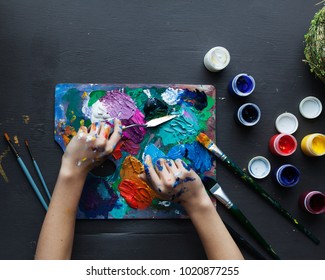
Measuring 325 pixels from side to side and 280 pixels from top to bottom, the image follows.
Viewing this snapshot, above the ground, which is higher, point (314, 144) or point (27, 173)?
point (314, 144)

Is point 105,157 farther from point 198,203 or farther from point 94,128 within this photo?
point 198,203

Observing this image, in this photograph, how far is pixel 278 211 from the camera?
95cm

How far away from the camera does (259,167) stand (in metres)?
0.95

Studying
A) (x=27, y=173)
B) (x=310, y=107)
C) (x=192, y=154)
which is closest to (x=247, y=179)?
(x=192, y=154)

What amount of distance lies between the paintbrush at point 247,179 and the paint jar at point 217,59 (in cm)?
17

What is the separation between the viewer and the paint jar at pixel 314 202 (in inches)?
36.4

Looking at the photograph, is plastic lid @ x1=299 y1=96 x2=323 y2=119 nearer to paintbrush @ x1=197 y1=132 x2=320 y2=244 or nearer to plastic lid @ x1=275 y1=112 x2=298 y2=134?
plastic lid @ x1=275 y1=112 x2=298 y2=134

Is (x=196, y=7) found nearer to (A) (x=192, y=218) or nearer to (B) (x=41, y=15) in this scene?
(B) (x=41, y=15)

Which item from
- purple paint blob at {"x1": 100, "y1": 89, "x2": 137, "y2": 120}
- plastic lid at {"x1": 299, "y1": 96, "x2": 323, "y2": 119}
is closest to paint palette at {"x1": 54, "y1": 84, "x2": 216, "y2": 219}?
purple paint blob at {"x1": 100, "y1": 89, "x2": 137, "y2": 120}

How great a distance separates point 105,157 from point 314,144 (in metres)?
0.53

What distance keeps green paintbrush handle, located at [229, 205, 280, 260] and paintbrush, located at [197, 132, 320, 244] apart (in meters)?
0.07

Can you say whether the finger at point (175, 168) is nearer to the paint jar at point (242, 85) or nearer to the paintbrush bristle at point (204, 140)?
the paintbrush bristle at point (204, 140)

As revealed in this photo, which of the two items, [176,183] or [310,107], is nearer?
[176,183]

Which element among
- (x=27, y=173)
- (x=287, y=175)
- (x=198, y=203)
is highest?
(x=287, y=175)
